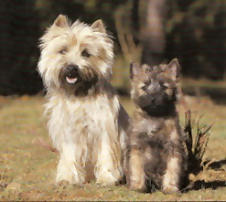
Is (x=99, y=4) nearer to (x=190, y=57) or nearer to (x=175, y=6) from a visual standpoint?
(x=175, y=6)

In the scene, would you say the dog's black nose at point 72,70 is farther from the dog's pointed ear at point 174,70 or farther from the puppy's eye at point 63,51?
the dog's pointed ear at point 174,70

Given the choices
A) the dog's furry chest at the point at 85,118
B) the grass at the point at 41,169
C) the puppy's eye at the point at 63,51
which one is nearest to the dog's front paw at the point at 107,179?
the grass at the point at 41,169

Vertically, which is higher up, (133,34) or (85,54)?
(133,34)

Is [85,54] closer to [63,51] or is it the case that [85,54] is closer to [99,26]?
[63,51]

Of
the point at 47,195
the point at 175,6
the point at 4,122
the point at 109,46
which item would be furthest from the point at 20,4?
the point at 47,195

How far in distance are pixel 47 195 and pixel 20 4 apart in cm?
1473

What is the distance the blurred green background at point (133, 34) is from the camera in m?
18.5

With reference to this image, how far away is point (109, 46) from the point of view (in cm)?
762

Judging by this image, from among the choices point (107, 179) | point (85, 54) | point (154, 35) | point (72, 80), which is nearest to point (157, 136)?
point (107, 179)

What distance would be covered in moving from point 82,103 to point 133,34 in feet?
68.2

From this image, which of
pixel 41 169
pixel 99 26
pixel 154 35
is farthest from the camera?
pixel 154 35

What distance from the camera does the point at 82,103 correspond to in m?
7.35

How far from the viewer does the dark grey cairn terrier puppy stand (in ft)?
21.0

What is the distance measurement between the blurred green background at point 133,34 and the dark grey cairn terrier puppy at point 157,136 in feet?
16.1
